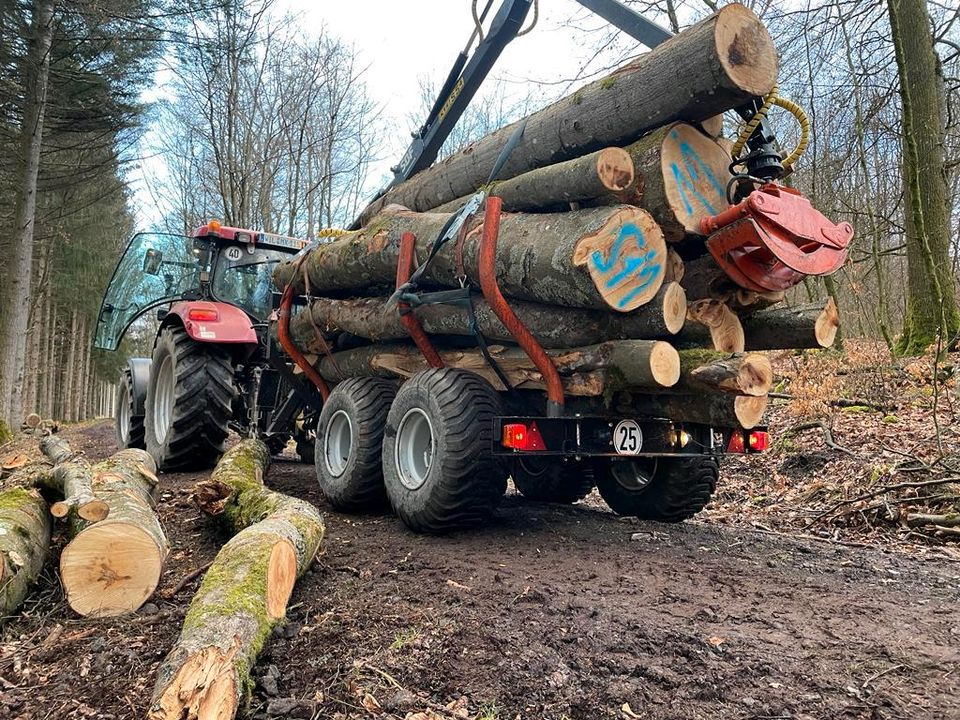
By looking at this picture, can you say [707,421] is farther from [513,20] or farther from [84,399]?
[84,399]

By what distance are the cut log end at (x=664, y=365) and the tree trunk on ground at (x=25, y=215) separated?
12.3 meters

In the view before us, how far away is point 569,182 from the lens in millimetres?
3961

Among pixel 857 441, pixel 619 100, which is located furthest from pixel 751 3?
pixel 619 100

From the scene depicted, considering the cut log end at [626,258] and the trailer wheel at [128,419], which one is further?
the trailer wheel at [128,419]

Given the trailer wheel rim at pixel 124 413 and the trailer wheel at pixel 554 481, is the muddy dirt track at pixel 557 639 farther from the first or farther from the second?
the trailer wheel rim at pixel 124 413

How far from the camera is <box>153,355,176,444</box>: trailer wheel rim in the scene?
7.57m

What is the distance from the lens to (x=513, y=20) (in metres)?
5.21

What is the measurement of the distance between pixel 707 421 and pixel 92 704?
315 centimetres

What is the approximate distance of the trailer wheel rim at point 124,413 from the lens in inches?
344

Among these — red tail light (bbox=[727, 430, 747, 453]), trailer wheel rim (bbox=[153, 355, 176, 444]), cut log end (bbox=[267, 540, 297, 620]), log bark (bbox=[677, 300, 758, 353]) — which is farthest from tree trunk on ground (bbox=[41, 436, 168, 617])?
trailer wheel rim (bbox=[153, 355, 176, 444])

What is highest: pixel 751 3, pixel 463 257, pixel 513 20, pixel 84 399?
pixel 751 3

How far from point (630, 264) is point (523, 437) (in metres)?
1.19

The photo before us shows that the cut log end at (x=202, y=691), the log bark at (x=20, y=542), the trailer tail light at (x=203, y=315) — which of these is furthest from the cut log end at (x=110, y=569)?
the trailer tail light at (x=203, y=315)

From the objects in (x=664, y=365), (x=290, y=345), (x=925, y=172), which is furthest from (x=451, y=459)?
(x=925, y=172)
